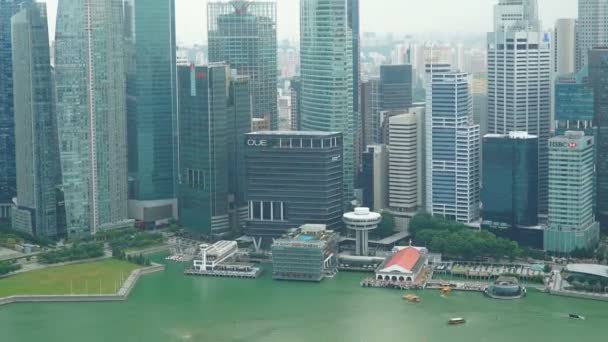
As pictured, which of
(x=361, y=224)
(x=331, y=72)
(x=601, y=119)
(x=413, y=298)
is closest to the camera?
(x=413, y=298)

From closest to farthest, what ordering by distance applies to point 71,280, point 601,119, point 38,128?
1. point 71,280
2. point 601,119
3. point 38,128

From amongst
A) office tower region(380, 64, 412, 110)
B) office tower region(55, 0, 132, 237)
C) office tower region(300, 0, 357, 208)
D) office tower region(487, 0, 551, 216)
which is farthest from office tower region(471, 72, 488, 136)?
office tower region(55, 0, 132, 237)

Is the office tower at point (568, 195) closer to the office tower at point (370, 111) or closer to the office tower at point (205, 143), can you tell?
the office tower at point (205, 143)

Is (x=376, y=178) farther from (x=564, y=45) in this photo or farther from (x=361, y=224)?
(x=564, y=45)

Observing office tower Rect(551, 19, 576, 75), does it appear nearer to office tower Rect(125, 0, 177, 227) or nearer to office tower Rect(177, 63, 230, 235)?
office tower Rect(177, 63, 230, 235)

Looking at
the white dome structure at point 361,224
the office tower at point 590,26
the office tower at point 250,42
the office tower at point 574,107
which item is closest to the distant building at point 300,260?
the white dome structure at point 361,224

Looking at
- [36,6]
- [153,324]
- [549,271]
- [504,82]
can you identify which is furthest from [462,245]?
[36,6]

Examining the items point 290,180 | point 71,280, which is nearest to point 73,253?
point 71,280
